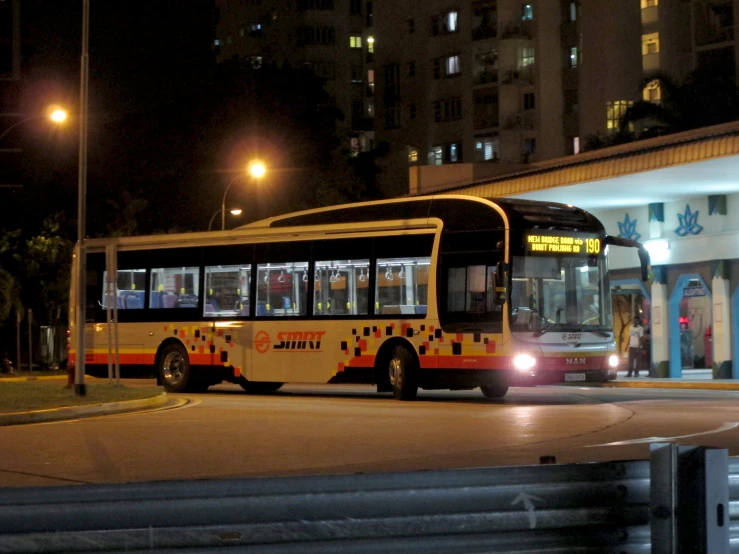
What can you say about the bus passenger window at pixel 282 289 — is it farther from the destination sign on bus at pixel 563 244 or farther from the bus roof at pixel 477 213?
the destination sign on bus at pixel 563 244

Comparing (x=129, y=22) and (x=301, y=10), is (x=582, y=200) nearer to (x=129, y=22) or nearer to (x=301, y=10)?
(x=129, y=22)

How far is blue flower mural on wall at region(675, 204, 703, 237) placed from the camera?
33.2 m

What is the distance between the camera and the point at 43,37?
78.5 meters

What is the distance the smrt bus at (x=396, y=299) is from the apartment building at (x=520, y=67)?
151 feet

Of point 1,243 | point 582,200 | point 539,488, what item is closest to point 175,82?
point 1,243

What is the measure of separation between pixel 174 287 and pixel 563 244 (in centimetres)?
931

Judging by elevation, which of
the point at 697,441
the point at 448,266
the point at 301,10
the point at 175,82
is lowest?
the point at 697,441

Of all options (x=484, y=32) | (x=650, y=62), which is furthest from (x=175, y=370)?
(x=484, y=32)

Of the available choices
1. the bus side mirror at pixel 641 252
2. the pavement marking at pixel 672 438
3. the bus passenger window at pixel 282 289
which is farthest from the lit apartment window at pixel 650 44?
the pavement marking at pixel 672 438

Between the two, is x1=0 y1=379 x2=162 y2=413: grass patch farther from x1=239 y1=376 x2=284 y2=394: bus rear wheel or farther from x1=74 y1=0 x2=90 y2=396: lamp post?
x1=239 y1=376 x2=284 y2=394: bus rear wheel

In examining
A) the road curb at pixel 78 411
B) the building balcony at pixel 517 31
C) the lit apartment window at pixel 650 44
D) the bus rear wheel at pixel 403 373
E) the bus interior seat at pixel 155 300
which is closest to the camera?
the road curb at pixel 78 411

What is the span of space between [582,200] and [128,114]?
44.8 m

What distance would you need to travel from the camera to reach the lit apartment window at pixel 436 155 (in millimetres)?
87938

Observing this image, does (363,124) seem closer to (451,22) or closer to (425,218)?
(451,22)
